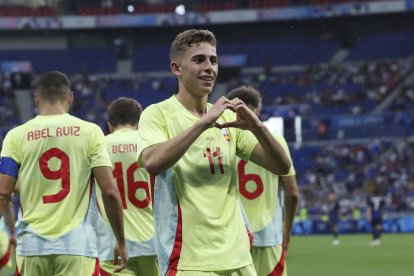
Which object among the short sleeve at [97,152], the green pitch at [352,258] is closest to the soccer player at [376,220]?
the green pitch at [352,258]

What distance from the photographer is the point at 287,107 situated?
142 feet

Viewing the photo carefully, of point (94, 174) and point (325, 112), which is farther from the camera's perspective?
point (325, 112)

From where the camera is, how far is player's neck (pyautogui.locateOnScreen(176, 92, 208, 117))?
4670 millimetres

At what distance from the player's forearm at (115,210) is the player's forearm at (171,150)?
5.52 ft

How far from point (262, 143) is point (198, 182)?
37cm

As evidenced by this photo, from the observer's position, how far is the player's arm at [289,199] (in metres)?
7.41

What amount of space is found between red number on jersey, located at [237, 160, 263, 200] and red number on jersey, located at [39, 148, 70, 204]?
6.34 feet

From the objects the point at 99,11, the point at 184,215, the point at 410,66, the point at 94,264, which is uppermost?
the point at 99,11

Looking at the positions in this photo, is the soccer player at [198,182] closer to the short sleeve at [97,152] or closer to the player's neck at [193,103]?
the player's neck at [193,103]

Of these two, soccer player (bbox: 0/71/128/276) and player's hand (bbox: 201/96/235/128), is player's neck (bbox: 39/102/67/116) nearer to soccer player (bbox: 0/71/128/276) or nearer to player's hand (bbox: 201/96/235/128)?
soccer player (bbox: 0/71/128/276)

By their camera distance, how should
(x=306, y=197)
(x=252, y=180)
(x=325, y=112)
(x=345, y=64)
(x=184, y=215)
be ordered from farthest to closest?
(x=345, y=64) < (x=325, y=112) < (x=306, y=197) < (x=252, y=180) < (x=184, y=215)

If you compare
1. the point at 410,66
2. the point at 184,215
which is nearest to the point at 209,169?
the point at 184,215

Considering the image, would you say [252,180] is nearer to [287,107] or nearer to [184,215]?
[184,215]

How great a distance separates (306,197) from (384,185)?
10.6 ft
